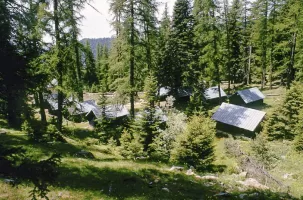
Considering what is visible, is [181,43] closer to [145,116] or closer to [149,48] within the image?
[149,48]

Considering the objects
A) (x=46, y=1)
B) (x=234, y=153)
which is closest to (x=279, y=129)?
(x=234, y=153)

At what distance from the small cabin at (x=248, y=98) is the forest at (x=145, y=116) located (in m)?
0.17

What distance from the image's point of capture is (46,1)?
18969 mm

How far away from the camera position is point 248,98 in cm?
4128

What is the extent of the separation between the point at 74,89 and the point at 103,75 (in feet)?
167

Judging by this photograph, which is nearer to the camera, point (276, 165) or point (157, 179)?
point (157, 179)

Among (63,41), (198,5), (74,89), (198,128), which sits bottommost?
(198,128)

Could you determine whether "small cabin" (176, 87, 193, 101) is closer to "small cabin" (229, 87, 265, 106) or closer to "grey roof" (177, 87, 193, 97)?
"grey roof" (177, 87, 193, 97)

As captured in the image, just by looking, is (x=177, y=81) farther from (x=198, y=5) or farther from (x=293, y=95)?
(x=293, y=95)

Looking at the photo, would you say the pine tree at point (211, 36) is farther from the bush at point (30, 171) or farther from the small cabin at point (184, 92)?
the bush at point (30, 171)

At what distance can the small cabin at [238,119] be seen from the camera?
32562 millimetres

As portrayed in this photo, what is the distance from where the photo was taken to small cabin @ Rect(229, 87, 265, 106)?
41162 millimetres

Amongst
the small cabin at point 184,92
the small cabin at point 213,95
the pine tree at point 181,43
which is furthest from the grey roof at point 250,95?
the pine tree at point 181,43

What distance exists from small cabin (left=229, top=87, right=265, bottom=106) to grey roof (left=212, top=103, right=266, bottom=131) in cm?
637
